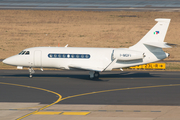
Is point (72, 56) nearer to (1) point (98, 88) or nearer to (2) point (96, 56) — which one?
(2) point (96, 56)

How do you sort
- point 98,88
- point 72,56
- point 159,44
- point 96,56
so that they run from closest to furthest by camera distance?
point 98,88 → point 159,44 → point 72,56 → point 96,56

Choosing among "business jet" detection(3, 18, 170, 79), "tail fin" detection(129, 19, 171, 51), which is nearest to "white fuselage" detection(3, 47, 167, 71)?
"business jet" detection(3, 18, 170, 79)

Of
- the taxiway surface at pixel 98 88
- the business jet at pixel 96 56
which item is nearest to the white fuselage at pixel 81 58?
the business jet at pixel 96 56

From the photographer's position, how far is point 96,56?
34.0 metres

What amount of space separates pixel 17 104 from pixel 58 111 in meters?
3.81

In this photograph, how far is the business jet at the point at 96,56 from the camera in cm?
3369

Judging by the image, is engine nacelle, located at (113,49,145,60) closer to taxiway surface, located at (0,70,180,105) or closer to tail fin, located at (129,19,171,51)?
tail fin, located at (129,19,171,51)

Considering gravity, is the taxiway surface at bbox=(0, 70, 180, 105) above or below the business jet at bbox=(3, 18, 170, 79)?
below

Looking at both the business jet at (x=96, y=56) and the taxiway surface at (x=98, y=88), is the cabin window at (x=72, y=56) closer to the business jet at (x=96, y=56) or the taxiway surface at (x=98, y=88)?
the business jet at (x=96, y=56)

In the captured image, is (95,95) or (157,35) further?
(157,35)

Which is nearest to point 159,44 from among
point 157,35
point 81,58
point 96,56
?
point 157,35

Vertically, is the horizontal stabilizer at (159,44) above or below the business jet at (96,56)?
above

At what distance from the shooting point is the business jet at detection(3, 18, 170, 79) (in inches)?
1326

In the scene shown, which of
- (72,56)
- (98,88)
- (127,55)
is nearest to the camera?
(98,88)
